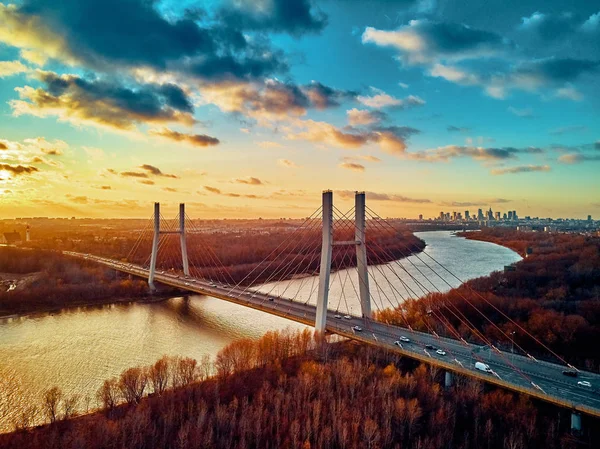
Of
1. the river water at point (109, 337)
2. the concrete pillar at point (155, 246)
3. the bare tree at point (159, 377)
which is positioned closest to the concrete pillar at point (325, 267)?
the river water at point (109, 337)

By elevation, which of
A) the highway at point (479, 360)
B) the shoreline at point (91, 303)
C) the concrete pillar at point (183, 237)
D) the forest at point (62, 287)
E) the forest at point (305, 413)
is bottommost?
the shoreline at point (91, 303)

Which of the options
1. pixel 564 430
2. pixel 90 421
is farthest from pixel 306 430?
pixel 564 430

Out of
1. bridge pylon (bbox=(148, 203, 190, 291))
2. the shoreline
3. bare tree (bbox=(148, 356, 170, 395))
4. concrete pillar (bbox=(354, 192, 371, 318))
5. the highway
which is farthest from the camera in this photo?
bridge pylon (bbox=(148, 203, 190, 291))

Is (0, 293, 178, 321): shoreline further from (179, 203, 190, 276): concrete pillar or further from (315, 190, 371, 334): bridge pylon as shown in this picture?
(315, 190, 371, 334): bridge pylon

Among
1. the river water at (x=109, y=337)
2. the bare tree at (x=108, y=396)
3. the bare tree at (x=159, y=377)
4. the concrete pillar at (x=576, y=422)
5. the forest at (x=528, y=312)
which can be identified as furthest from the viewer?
the forest at (x=528, y=312)

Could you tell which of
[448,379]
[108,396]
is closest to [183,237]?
[108,396]

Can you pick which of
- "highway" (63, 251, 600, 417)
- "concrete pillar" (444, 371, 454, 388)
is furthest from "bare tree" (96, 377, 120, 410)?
"concrete pillar" (444, 371, 454, 388)

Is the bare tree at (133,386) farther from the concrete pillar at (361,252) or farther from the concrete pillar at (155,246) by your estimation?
the concrete pillar at (155,246)
